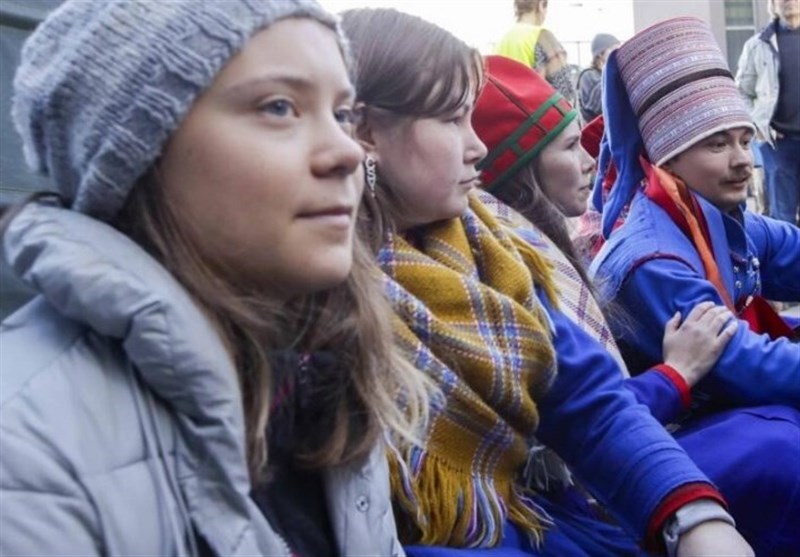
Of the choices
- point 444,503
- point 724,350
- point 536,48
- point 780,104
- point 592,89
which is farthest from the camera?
point 780,104

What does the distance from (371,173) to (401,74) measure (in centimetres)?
16

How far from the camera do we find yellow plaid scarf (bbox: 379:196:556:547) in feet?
6.41

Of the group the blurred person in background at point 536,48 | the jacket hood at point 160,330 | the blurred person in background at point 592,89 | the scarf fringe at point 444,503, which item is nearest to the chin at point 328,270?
the jacket hood at point 160,330

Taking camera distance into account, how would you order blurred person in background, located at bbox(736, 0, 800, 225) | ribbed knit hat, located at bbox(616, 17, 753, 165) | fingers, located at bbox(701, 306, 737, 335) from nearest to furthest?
1. fingers, located at bbox(701, 306, 737, 335)
2. ribbed knit hat, located at bbox(616, 17, 753, 165)
3. blurred person in background, located at bbox(736, 0, 800, 225)

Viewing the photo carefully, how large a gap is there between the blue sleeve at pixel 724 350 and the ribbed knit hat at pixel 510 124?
35 cm

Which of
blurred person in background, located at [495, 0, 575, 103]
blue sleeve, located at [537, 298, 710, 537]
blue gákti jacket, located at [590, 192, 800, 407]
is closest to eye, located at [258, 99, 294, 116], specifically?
blue sleeve, located at [537, 298, 710, 537]

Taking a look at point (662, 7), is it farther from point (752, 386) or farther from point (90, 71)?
point (90, 71)

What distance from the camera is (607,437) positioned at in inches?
84.7

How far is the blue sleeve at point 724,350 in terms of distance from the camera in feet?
8.65

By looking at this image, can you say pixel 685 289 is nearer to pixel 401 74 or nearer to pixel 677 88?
pixel 677 88

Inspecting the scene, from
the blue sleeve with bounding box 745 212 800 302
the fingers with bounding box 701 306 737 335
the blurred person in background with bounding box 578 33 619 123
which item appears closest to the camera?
the fingers with bounding box 701 306 737 335

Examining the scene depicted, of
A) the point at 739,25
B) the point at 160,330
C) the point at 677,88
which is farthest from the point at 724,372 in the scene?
the point at 739,25

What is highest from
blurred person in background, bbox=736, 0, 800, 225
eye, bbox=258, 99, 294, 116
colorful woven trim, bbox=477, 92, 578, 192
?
eye, bbox=258, 99, 294, 116

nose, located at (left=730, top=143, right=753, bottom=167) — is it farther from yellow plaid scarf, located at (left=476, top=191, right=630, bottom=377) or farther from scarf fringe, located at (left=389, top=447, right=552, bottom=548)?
scarf fringe, located at (left=389, top=447, right=552, bottom=548)
